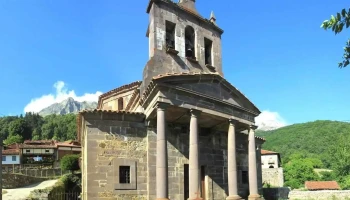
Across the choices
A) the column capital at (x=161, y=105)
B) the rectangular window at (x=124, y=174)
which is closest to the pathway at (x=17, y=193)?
the rectangular window at (x=124, y=174)

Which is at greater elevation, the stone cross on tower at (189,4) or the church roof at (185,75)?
the stone cross on tower at (189,4)

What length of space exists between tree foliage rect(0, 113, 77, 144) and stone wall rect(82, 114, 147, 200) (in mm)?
60635

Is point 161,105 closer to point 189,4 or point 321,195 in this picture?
point 189,4

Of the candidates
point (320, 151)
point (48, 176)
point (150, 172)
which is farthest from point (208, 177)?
point (320, 151)

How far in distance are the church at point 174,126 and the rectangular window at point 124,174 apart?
0.04 metres

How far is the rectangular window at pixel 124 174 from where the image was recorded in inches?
624

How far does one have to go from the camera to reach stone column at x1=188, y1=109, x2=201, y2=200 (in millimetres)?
14516

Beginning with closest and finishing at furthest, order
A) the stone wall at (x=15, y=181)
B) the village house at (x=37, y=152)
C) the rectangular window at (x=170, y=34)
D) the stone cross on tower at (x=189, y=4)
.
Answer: the rectangular window at (x=170, y=34) → the stone cross on tower at (x=189, y=4) → the stone wall at (x=15, y=181) → the village house at (x=37, y=152)

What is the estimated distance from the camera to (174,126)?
58.2 ft

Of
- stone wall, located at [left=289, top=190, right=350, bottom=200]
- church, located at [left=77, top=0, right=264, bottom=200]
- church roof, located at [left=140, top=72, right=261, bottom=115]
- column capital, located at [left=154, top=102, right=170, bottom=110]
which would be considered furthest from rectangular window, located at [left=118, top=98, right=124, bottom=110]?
stone wall, located at [left=289, top=190, right=350, bottom=200]

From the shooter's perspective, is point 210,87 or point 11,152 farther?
point 11,152

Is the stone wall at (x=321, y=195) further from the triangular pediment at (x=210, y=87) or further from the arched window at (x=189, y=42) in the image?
the arched window at (x=189, y=42)

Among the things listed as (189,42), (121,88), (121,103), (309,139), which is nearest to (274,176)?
(121,103)

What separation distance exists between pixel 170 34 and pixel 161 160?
7.13 meters
